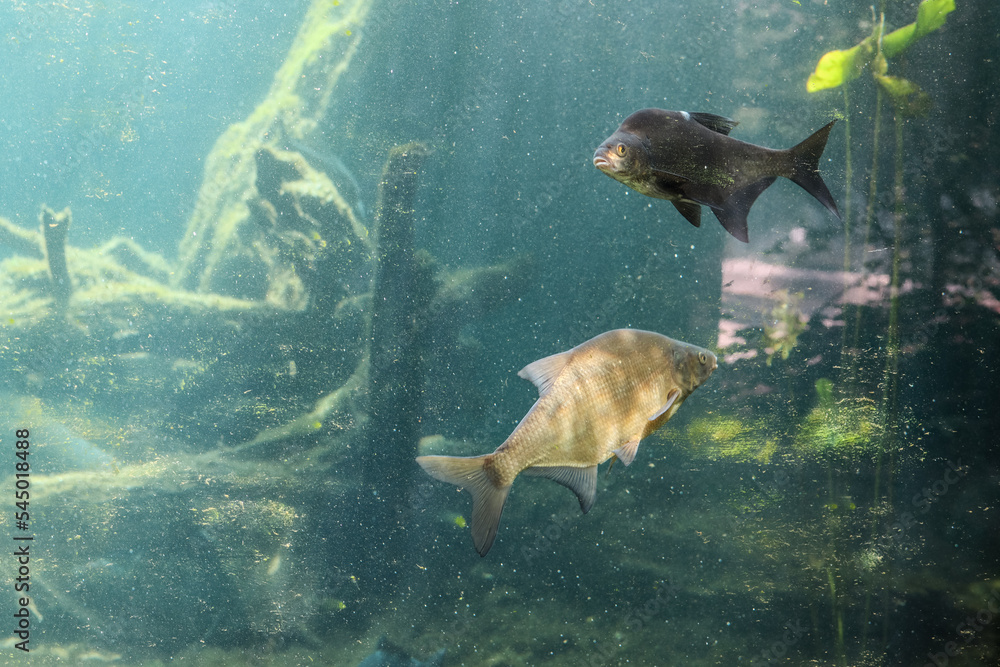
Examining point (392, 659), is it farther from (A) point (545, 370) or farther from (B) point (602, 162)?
(B) point (602, 162)

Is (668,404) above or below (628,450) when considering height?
above

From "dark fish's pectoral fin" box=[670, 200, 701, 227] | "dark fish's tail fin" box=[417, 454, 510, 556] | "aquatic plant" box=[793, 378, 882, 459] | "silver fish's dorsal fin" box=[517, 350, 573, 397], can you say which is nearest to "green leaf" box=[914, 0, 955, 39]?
"aquatic plant" box=[793, 378, 882, 459]

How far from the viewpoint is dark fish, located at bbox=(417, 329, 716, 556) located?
1625 mm

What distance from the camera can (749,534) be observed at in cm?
496

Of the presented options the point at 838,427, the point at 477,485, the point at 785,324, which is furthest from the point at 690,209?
the point at 838,427

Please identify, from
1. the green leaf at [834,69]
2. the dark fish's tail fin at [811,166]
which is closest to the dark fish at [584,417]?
the dark fish's tail fin at [811,166]

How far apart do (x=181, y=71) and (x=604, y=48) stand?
25.5m

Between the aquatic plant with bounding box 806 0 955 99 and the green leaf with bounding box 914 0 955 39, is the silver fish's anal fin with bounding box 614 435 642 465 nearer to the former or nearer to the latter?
the aquatic plant with bounding box 806 0 955 99

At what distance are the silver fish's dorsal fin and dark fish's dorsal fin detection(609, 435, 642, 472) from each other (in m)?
0.34

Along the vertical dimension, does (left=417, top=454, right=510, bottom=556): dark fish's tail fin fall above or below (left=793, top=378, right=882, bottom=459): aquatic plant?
above

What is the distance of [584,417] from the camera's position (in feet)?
5.49

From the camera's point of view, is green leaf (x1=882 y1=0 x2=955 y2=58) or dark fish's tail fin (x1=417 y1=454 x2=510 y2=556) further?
green leaf (x1=882 y1=0 x2=955 y2=58)

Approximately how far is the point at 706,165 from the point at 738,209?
172 millimetres

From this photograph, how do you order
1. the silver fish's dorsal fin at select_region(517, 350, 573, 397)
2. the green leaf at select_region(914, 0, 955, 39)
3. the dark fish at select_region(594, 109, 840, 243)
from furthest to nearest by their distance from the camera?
the green leaf at select_region(914, 0, 955, 39), the silver fish's dorsal fin at select_region(517, 350, 573, 397), the dark fish at select_region(594, 109, 840, 243)
